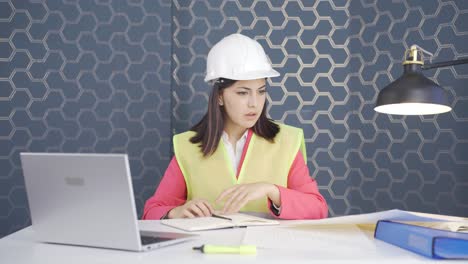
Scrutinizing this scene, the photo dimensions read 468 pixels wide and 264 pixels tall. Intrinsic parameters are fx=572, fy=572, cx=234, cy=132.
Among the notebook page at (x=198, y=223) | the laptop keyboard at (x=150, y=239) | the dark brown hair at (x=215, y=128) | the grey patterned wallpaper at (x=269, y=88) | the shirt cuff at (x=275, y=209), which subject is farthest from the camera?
the grey patterned wallpaper at (x=269, y=88)

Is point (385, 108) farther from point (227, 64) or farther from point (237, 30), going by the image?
point (237, 30)

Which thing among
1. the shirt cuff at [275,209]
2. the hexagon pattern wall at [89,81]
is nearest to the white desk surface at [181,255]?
the shirt cuff at [275,209]

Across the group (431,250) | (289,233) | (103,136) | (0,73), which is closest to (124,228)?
(289,233)

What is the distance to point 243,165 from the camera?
7.01ft

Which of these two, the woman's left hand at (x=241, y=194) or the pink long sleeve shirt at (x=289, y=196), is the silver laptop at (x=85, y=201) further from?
the pink long sleeve shirt at (x=289, y=196)

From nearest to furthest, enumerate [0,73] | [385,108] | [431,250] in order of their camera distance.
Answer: [431,250] < [385,108] < [0,73]

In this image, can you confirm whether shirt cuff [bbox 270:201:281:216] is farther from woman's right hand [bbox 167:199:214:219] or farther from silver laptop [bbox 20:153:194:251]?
silver laptop [bbox 20:153:194:251]

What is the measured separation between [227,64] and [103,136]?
1.17 m

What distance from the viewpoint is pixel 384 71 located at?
3.02 m

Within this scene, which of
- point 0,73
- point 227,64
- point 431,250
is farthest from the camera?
point 0,73

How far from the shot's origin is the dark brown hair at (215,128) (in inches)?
85.4

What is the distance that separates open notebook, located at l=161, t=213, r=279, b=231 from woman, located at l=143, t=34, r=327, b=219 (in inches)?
15.2

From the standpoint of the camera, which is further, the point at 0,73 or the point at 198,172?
the point at 0,73

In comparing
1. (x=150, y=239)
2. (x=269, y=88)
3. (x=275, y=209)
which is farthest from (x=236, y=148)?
(x=150, y=239)
